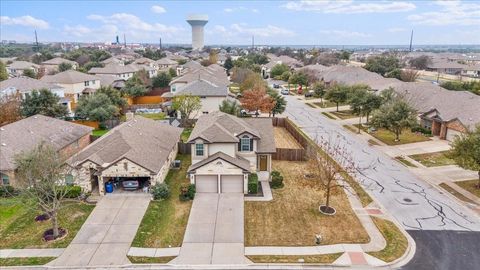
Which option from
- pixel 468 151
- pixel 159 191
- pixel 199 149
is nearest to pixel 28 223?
pixel 159 191

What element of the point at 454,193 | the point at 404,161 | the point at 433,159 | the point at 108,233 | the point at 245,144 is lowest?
the point at 108,233

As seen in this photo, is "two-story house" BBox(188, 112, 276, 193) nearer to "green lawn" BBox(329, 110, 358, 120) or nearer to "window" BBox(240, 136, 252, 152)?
"window" BBox(240, 136, 252, 152)

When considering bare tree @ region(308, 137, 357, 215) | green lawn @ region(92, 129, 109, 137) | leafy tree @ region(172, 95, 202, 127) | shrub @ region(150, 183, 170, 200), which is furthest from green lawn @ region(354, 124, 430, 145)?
green lawn @ region(92, 129, 109, 137)

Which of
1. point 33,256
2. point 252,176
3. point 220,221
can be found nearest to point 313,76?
point 252,176

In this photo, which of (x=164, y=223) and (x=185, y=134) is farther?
(x=185, y=134)

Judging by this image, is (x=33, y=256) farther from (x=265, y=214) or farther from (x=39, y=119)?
(x=39, y=119)

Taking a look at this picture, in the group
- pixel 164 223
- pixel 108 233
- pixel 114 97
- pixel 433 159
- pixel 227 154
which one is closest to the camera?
pixel 108 233

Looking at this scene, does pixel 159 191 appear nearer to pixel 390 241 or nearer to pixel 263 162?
pixel 263 162
